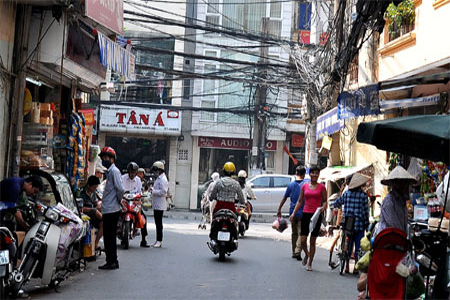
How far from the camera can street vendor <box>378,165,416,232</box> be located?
787 centimetres

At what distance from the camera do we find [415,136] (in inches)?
269

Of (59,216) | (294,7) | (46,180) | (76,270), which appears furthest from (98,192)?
(294,7)

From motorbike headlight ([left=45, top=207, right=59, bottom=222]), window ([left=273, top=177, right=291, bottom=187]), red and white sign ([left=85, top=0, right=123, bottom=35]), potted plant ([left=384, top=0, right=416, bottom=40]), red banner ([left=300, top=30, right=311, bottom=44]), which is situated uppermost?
red banner ([left=300, top=30, right=311, bottom=44])

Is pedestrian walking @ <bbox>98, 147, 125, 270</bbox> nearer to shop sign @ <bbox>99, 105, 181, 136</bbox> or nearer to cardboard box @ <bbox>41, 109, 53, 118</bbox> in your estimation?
cardboard box @ <bbox>41, 109, 53, 118</bbox>

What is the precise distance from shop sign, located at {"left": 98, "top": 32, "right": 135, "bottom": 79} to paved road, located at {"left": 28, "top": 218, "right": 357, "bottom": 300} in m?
3.72

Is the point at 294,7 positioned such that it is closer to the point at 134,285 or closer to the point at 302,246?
the point at 302,246

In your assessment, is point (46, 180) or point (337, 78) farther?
point (337, 78)

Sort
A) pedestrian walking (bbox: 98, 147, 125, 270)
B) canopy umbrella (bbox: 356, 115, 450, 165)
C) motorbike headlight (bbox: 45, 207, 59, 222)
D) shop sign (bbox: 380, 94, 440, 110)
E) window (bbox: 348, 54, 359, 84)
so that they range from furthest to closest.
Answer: window (bbox: 348, 54, 359, 84), shop sign (bbox: 380, 94, 440, 110), pedestrian walking (bbox: 98, 147, 125, 270), motorbike headlight (bbox: 45, 207, 59, 222), canopy umbrella (bbox: 356, 115, 450, 165)

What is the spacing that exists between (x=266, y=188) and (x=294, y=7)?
11.7 metres

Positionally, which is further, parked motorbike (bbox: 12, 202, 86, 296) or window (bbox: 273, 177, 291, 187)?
window (bbox: 273, 177, 291, 187)

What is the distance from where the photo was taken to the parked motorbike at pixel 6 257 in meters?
6.73

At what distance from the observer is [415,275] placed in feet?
24.5

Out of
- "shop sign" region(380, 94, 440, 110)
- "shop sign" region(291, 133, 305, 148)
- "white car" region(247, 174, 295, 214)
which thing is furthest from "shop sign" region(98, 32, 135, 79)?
"shop sign" region(291, 133, 305, 148)

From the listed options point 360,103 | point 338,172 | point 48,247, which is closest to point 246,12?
point 338,172
